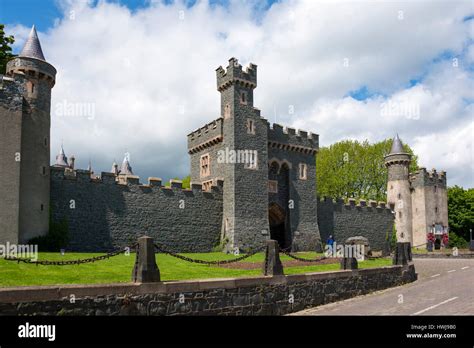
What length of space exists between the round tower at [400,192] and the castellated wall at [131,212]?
70.1ft

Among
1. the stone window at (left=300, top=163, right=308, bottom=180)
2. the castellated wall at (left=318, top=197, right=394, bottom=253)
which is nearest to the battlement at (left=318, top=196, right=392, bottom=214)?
the castellated wall at (left=318, top=197, right=394, bottom=253)

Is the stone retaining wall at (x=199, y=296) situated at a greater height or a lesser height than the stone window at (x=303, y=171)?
lesser

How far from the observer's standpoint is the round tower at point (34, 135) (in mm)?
20641

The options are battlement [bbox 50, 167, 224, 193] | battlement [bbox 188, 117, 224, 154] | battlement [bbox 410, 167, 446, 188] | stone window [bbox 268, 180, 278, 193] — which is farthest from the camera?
battlement [bbox 410, 167, 446, 188]

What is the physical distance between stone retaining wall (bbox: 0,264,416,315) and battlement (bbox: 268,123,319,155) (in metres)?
15.9

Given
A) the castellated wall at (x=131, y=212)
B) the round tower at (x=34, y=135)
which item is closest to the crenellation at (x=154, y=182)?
the castellated wall at (x=131, y=212)

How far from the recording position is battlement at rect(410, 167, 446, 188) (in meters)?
43.8

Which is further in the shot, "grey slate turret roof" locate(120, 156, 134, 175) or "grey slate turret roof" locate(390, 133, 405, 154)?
"grey slate turret roof" locate(120, 156, 134, 175)

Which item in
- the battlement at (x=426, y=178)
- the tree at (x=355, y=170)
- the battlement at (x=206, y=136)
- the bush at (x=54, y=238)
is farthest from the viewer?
the tree at (x=355, y=170)

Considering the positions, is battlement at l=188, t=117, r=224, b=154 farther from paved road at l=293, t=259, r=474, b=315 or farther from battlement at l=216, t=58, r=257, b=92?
paved road at l=293, t=259, r=474, b=315

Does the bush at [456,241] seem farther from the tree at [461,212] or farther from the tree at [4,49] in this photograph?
the tree at [4,49]
